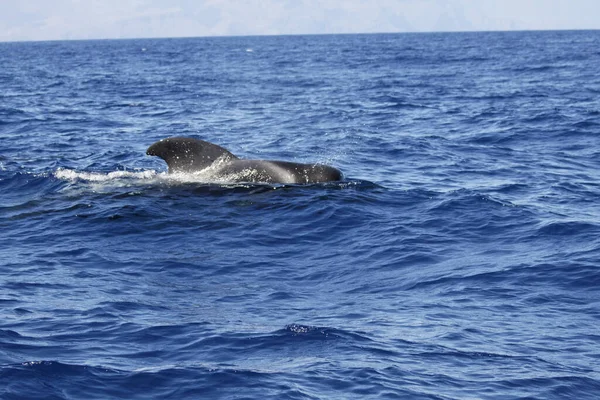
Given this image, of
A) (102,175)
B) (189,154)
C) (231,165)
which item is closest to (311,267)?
(231,165)

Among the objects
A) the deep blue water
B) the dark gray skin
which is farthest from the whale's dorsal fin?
the deep blue water

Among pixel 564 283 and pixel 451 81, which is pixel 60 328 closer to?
pixel 564 283

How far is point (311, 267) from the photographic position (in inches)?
618

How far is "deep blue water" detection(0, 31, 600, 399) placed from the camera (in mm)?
10836

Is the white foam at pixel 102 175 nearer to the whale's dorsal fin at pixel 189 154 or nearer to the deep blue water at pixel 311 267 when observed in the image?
the deep blue water at pixel 311 267

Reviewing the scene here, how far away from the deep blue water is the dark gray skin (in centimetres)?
47

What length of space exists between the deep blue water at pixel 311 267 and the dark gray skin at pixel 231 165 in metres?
0.47

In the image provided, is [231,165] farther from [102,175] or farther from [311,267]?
[311,267]

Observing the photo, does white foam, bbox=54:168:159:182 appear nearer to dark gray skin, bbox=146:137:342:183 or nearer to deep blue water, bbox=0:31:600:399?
deep blue water, bbox=0:31:600:399

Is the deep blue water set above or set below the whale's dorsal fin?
below

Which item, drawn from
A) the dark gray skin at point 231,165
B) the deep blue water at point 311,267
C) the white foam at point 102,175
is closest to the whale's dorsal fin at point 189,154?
the dark gray skin at point 231,165

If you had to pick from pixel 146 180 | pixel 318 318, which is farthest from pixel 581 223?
pixel 146 180

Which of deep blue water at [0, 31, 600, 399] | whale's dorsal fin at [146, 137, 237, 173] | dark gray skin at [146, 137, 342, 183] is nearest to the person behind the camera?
deep blue water at [0, 31, 600, 399]

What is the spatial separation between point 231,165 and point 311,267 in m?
6.26
